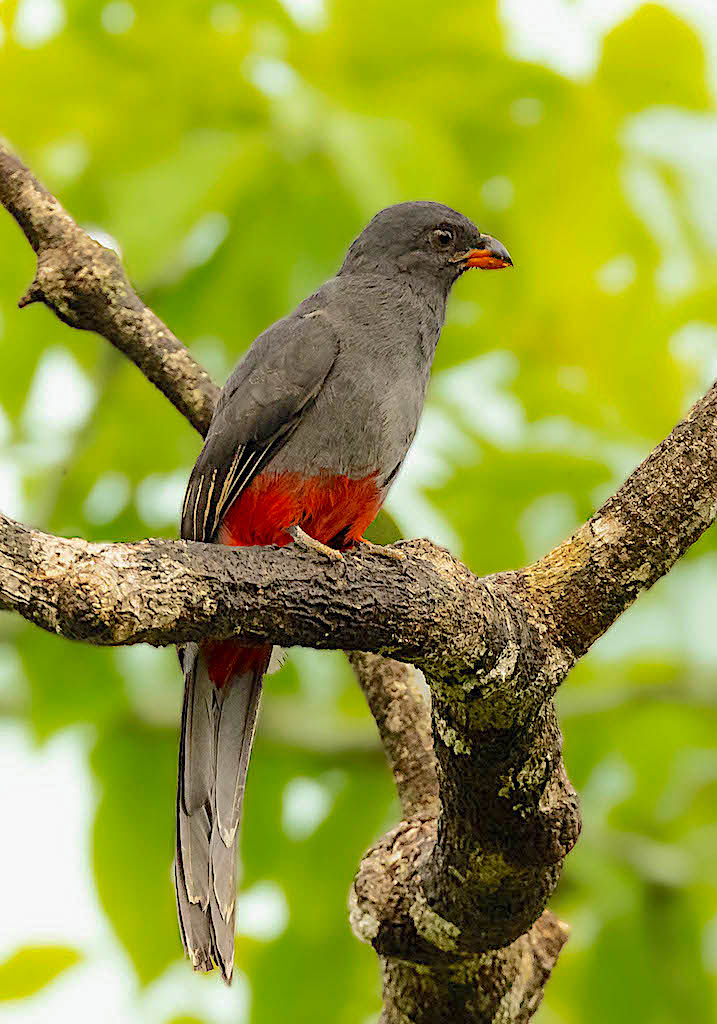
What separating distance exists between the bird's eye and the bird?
0.50 m

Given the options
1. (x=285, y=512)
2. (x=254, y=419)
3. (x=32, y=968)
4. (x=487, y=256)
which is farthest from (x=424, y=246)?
(x=32, y=968)

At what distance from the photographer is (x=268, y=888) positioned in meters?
4.73

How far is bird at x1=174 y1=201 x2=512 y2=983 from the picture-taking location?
3.38 m

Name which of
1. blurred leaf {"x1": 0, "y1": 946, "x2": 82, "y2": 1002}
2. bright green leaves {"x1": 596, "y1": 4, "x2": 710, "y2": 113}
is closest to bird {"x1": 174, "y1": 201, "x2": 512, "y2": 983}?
blurred leaf {"x1": 0, "y1": 946, "x2": 82, "y2": 1002}

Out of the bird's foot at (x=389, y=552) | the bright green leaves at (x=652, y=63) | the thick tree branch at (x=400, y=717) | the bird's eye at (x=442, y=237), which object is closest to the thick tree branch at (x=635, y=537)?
the bird's foot at (x=389, y=552)

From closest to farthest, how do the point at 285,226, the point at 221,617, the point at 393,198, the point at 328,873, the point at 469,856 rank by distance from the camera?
the point at 221,617 < the point at 469,856 < the point at 393,198 < the point at 285,226 < the point at 328,873

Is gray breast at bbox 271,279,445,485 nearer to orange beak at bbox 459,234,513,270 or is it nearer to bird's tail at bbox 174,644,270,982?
orange beak at bbox 459,234,513,270

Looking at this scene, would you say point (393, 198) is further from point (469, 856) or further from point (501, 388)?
point (469, 856)

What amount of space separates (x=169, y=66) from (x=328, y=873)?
2.91 m

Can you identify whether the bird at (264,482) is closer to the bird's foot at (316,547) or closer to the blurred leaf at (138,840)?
the bird's foot at (316,547)

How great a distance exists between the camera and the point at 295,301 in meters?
4.30

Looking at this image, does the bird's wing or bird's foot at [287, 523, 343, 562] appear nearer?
bird's foot at [287, 523, 343, 562]

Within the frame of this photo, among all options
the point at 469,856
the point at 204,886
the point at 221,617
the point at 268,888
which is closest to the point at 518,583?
the point at 469,856

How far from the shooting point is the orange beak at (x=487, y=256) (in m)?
4.14
